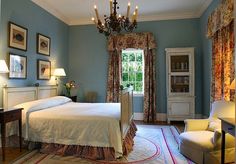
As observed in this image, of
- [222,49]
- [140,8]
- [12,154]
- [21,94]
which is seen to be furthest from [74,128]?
[140,8]

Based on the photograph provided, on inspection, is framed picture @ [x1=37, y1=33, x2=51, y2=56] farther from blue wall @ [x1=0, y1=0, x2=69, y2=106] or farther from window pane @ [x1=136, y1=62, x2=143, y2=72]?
window pane @ [x1=136, y1=62, x2=143, y2=72]

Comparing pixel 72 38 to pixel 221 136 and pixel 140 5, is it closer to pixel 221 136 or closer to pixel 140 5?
pixel 140 5

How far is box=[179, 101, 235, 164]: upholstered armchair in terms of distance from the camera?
254 centimetres

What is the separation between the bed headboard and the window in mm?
2374

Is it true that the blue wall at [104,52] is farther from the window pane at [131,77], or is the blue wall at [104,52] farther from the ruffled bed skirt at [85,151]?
the ruffled bed skirt at [85,151]

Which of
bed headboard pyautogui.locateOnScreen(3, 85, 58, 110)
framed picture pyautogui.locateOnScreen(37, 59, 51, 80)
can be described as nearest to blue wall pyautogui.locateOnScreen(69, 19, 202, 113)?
framed picture pyautogui.locateOnScreen(37, 59, 51, 80)

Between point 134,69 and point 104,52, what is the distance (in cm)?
105

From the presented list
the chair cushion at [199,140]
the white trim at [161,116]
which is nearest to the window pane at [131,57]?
the white trim at [161,116]

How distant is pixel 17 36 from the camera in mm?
3781

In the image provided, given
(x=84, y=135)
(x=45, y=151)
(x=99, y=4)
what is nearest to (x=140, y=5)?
(x=99, y=4)

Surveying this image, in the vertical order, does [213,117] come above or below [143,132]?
above

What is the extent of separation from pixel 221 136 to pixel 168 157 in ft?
2.79

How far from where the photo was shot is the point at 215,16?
12.5 ft

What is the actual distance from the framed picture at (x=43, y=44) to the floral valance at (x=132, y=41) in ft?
5.63
